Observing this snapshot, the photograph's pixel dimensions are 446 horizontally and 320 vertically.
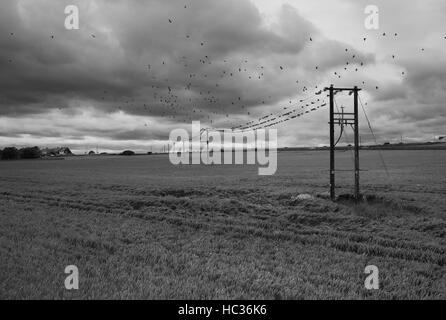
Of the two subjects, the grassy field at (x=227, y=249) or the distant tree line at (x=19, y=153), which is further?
the distant tree line at (x=19, y=153)

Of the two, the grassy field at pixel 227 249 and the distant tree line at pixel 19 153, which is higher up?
the distant tree line at pixel 19 153

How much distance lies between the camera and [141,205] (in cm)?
2070

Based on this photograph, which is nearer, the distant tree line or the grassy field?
the grassy field

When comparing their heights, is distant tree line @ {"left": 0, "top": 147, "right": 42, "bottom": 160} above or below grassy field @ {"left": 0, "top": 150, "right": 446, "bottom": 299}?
above

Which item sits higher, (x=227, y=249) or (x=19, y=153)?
(x=19, y=153)

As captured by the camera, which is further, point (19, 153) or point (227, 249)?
point (19, 153)

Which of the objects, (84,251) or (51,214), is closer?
(84,251)
